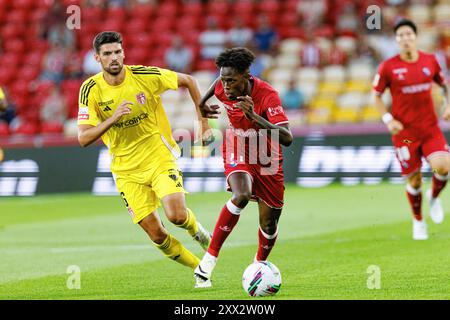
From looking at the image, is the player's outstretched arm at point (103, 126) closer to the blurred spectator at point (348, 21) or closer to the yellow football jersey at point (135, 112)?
the yellow football jersey at point (135, 112)

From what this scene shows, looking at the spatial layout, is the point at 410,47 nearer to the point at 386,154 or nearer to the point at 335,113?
the point at 386,154

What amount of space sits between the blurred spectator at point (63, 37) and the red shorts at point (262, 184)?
17414 millimetres

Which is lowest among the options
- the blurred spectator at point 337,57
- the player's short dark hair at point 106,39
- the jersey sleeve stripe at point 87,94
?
the blurred spectator at point 337,57

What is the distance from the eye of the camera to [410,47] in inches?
517

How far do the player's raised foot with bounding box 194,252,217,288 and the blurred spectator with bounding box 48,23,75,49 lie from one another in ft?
57.6

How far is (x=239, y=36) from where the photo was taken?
24000 mm

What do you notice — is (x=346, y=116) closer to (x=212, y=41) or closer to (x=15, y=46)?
(x=212, y=41)

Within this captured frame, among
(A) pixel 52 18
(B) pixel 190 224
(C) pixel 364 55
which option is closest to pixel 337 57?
(C) pixel 364 55

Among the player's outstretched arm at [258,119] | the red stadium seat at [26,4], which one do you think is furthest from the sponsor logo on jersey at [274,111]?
the red stadium seat at [26,4]

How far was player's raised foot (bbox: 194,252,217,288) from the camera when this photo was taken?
9484 mm

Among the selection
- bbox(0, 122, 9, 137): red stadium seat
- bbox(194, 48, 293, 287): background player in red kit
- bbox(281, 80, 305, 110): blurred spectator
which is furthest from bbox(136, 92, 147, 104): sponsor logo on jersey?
bbox(0, 122, 9, 137): red stadium seat

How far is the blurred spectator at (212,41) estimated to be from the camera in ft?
81.4

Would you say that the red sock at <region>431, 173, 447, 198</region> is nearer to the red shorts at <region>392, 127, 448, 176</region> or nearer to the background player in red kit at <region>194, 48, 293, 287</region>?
the red shorts at <region>392, 127, 448, 176</region>
